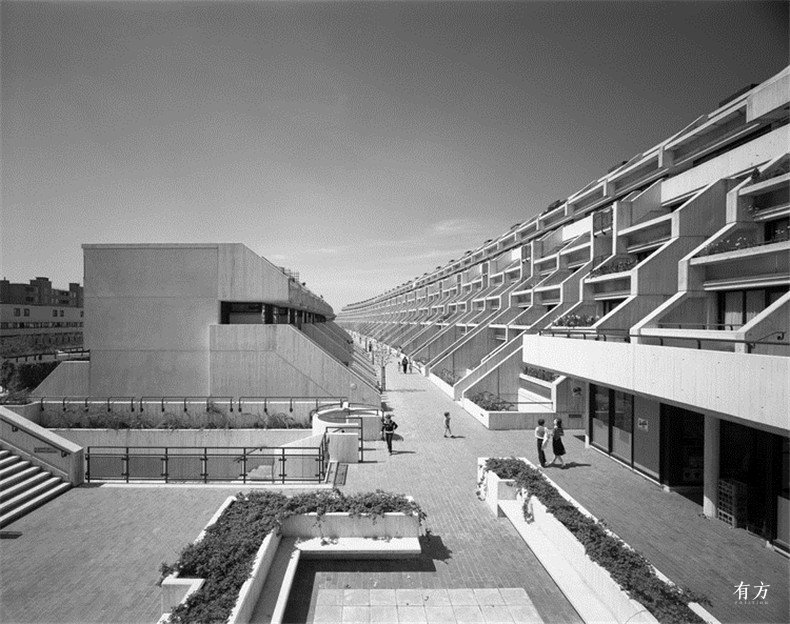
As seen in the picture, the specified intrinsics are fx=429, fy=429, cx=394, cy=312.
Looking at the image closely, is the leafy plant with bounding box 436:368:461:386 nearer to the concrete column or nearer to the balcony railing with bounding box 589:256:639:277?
the balcony railing with bounding box 589:256:639:277

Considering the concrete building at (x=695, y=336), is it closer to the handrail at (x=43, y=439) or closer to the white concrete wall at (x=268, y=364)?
the white concrete wall at (x=268, y=364)

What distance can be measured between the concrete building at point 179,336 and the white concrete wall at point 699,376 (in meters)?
13.1

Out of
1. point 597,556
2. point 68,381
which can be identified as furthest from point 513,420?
point 68,381

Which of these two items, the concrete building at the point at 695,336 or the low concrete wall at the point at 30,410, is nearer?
the concrete building at the point at 695,336

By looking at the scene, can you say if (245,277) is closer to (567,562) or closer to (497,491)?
(497,491)

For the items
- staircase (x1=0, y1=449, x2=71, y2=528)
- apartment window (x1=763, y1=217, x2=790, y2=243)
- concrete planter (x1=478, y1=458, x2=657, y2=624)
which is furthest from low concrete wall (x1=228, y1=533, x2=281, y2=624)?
apartment window (x1=763, y1=217, x2=790, y2=243)

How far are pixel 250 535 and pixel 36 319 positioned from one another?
63.1 metres

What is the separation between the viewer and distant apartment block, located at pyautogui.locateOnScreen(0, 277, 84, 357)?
46.8m

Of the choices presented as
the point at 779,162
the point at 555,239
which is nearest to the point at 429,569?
the point at 779,162

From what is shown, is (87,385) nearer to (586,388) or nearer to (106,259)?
(106,259)

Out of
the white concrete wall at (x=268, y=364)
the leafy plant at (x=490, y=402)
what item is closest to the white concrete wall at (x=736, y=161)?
the leafy plant at (x=490, y=402)

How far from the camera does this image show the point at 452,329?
39.3 metres

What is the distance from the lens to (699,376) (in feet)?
27.2

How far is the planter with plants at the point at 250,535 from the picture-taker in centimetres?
623
